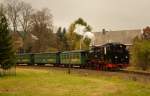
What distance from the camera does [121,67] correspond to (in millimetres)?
46344

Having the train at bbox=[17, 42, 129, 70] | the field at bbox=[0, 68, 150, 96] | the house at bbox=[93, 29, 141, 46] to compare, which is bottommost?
the field at bbox=[0, 68, 150, 96]

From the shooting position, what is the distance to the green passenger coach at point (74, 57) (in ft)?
175

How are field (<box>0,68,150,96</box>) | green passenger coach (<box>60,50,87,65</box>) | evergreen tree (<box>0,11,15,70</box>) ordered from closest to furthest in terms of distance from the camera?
field (<box>0,68,150,96</box>)
evergreen tree (<box>0,11,15,70</box>)
green passenger coach (<box>60,50,87,65</box>)

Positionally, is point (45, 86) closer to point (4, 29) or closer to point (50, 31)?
point (4, 29)

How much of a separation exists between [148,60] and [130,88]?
22855 millimetres

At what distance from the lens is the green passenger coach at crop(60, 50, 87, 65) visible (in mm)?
53375

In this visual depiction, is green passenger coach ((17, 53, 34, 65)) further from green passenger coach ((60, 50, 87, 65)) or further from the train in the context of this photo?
green passenger coach ((60, 50, 87, 65))

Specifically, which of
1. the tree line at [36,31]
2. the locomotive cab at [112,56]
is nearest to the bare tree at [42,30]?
the tree line at [36,31]

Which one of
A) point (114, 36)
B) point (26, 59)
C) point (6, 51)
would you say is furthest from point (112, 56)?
point (114, 36)

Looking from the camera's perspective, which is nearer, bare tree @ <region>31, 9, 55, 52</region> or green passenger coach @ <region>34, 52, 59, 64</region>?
green passenger coach @ <region>34, 52, 59, 64</region>

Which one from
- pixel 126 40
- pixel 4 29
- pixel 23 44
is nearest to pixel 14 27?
pixel 23 44

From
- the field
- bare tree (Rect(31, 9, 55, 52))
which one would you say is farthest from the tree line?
the field

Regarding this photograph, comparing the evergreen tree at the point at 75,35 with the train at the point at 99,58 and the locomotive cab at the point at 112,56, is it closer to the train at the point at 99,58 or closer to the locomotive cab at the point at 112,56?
the train at the point at 99,58

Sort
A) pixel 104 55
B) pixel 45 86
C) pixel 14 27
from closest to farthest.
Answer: pixel 45 86 → pixel 104 55 → pixel 14 27
